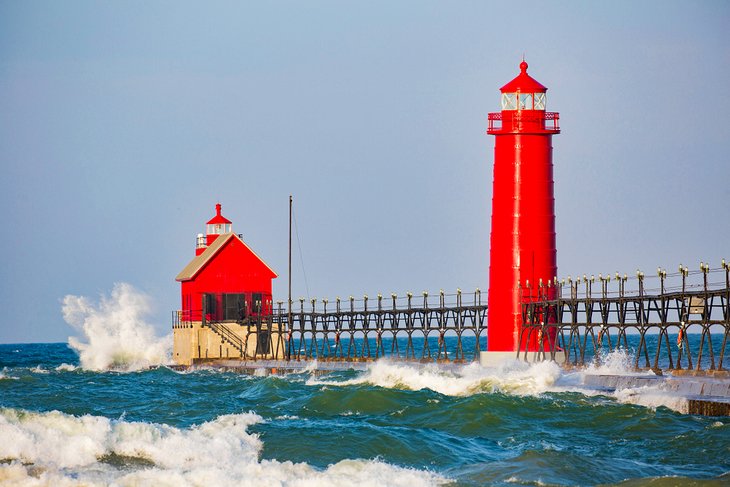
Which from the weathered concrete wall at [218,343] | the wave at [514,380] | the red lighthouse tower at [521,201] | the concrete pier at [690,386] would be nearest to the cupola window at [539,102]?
the red lighthouse tower at [521,201]

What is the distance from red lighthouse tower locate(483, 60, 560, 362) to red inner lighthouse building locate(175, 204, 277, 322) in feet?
75.6

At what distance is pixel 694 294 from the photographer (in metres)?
32.1

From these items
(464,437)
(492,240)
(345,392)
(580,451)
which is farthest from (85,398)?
(580,451)

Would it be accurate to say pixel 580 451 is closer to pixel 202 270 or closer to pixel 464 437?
pixel 464 437

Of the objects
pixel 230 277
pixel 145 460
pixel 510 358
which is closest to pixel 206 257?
pixel 230 277

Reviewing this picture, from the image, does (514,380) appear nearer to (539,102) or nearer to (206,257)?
(539,102)

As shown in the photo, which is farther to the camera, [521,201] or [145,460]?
[521,201]

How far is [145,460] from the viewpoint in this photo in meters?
19.9

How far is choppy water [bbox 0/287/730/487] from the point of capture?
61.4 feet

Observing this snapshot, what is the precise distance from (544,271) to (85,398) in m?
14.1

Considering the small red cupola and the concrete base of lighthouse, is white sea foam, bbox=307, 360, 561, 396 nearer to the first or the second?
the concrete base of lighthouse

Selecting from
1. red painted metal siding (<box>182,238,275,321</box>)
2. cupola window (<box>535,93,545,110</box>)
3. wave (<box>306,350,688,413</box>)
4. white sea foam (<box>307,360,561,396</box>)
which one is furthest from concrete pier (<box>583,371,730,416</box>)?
red painted metal siding (<box>182,238,275,321</box>)

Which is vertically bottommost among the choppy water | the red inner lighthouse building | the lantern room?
the choppy water

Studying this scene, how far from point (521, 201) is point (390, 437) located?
14666 millimetres
